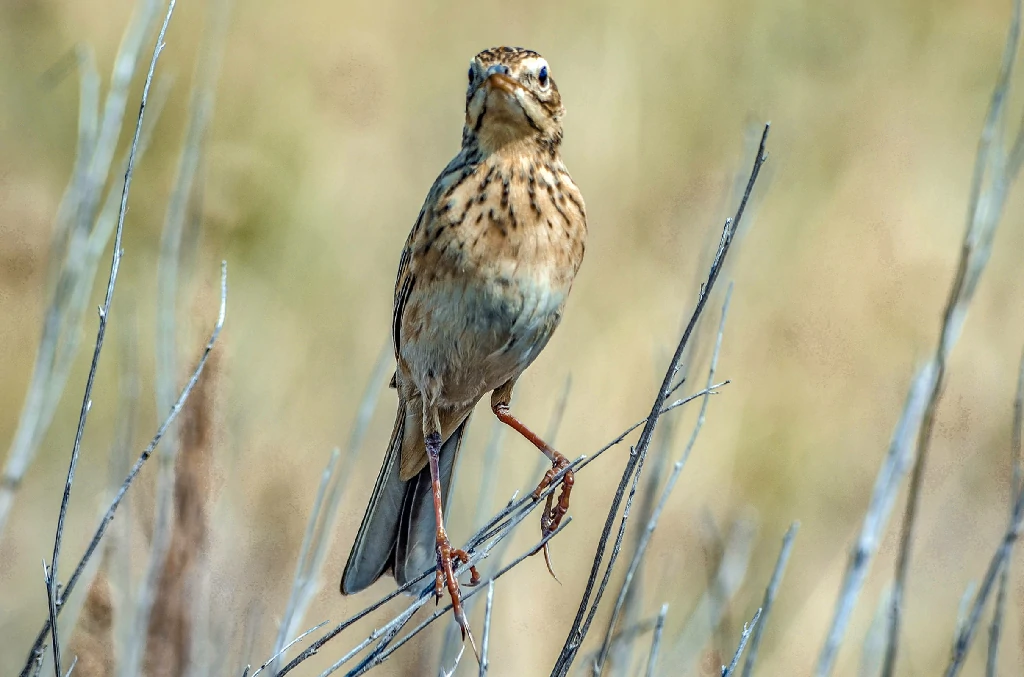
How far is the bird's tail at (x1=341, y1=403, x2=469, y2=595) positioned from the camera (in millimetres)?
4020

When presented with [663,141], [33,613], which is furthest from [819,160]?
[33,613]

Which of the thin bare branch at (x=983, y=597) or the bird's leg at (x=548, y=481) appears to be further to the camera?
the bird's leg at (x=548, y=481)

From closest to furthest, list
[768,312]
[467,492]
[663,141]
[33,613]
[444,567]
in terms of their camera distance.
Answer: [444,567] < [33,613] < [467,492] < [768,312] < [663,141]

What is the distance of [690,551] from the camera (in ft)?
20.1

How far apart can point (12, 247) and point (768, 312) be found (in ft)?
14.5

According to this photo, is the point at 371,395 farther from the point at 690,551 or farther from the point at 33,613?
the point at 690,551

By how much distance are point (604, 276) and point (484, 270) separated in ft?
11.6

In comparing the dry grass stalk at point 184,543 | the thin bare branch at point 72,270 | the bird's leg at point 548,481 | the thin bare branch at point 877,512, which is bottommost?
the thin bare branch at point 877,512

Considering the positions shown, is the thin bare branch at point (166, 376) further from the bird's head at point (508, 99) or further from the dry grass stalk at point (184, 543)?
the bird's head at point (508, 99)

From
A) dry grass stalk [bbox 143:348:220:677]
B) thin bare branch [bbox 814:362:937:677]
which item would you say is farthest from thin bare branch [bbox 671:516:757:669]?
dry grass stalk [bbox 143:348:220:677]

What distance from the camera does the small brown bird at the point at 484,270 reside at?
3857 mm

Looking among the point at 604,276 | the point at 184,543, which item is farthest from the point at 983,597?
the point at 604,276

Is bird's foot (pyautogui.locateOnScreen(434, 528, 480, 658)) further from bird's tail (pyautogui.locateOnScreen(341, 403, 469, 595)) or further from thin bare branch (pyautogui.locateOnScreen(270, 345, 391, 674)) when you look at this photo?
thin bare branch (pyautogui.locateOnScreen(270, 345, 391, 674))

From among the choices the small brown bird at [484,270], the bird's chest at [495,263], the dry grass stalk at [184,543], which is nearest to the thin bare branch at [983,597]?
the small brown bird at [484,270]
